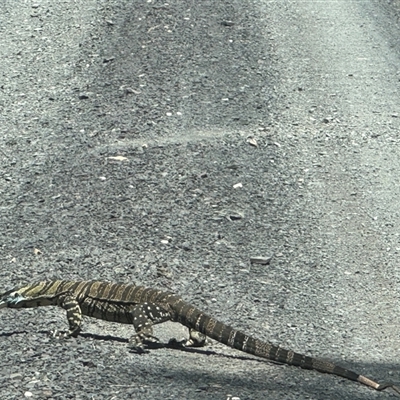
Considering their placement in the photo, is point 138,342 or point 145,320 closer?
point 138,342

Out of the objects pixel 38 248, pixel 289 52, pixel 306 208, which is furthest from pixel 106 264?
pixel 289 52

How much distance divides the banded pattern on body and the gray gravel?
0.35 feet

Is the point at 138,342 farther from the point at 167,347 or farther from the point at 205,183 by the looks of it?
the point at 205,183

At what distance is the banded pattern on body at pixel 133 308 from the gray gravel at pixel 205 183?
0.35ft

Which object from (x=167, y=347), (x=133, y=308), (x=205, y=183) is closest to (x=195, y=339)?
(x=167, y=347)

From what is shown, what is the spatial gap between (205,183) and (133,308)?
245 cm

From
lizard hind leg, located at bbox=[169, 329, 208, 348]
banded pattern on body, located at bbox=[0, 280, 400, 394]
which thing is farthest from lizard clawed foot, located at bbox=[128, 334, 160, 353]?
lizard hind leg, located at bbox=[169, 329, 208, 348]

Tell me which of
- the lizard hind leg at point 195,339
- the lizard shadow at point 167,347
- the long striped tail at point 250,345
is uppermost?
the long striped tail at point 250,345

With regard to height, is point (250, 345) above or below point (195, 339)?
above

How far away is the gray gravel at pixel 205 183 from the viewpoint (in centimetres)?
607

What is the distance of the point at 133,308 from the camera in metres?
6.43

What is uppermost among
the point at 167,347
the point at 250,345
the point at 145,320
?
the point at 250,345

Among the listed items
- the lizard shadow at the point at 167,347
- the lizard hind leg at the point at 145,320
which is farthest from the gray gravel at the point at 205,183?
the lizard hind leg at the point at 145,320

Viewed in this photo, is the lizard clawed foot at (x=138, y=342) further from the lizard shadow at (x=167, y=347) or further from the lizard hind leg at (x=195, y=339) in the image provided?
the lizard hind leg at (x=195, y=339)
